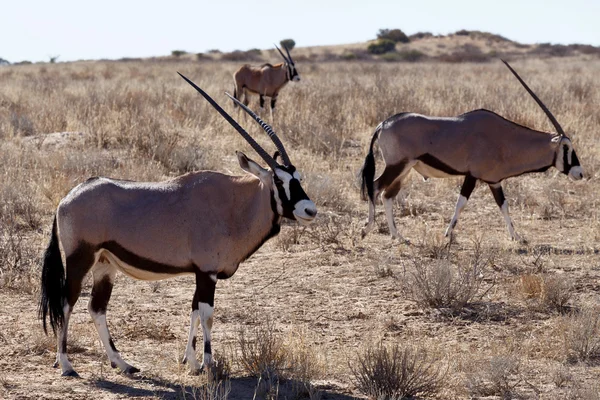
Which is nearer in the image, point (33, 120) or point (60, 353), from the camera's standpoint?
point (60, 353)

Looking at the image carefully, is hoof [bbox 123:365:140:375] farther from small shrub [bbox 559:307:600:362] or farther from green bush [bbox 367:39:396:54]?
green bush [bbox 367:39:396:54]

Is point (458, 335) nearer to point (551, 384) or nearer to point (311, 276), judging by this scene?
point (551, 384)

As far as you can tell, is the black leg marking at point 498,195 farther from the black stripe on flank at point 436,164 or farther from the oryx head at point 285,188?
the oryx head at point 285,188

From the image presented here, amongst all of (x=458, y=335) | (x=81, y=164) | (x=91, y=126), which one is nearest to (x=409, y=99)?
(x=91, y=126)

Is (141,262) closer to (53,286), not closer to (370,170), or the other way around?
(53,286)

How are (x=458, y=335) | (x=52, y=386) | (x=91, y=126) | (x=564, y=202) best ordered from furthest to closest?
(x=91, y=126) → (x=564, y=202) → (x=458, y=335) → (x=52, y=386)

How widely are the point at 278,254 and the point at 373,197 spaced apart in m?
1.57

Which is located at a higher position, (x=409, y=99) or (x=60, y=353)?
(x=409, y=99)

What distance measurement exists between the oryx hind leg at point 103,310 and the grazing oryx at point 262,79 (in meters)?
17.4

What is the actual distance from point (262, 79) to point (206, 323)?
1837 centimetres

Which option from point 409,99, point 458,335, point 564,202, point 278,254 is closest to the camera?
point 458,335

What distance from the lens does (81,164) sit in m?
12.4

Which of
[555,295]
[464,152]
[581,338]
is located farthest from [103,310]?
[464,152]

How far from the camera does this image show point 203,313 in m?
5.71
